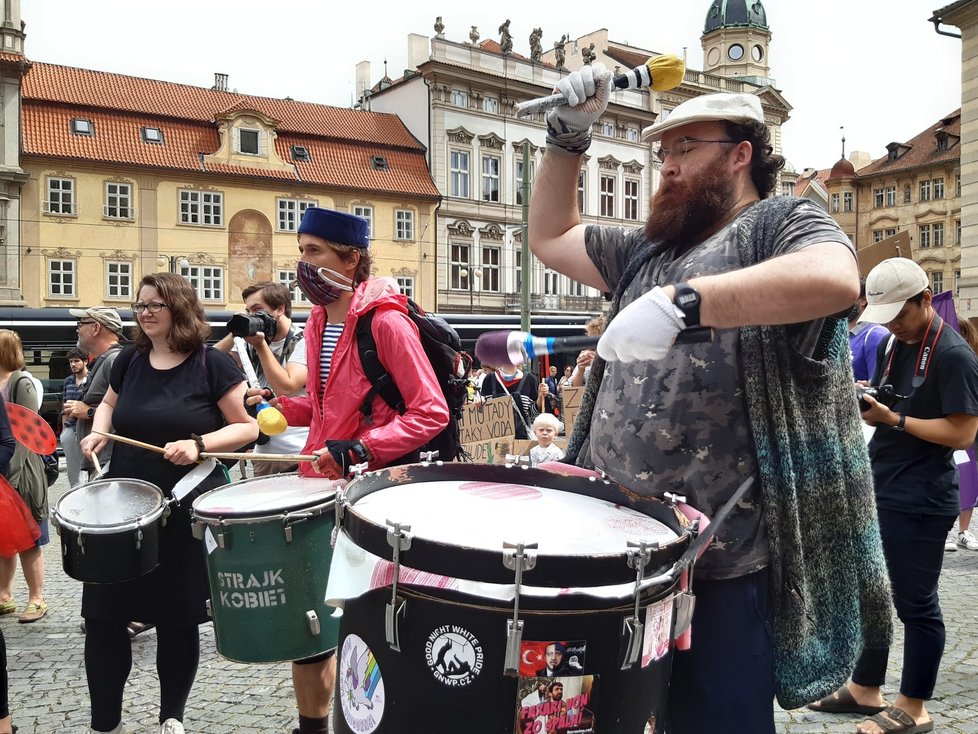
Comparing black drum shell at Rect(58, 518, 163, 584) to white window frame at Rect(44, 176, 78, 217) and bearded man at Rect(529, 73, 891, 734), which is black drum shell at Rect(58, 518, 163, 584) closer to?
bearded man at Rect(529, 73, 891, 734)

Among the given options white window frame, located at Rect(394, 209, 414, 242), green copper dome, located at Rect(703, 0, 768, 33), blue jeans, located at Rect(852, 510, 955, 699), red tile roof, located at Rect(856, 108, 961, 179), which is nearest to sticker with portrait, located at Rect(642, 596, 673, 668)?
blue jeans, located at Rect(852, 510, 955, 699)

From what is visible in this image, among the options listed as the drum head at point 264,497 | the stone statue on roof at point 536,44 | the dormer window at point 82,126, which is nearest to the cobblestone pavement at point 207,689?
the drum head at point 264,497

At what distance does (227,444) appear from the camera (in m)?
3.62

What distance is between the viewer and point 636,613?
1540 millimetres

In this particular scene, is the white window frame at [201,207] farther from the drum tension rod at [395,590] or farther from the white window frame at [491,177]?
the drum tension rod at [395,590]

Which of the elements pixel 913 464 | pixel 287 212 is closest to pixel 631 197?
pixel 287 212

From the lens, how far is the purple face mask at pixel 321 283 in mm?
3492

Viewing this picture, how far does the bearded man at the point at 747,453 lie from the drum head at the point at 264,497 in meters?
1.26

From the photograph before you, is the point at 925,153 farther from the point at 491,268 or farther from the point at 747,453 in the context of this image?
the point at 747,453

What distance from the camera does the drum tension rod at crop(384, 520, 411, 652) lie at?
5.15 feet

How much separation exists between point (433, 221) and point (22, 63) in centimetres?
1674

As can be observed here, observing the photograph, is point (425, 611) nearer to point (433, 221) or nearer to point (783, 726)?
point (783, 726)

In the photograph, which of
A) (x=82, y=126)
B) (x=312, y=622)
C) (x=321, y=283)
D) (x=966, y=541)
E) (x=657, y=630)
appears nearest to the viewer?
(x=657, y=630)

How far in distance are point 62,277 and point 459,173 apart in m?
17.3
